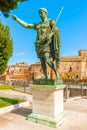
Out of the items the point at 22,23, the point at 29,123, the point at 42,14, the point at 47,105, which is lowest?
the point at 29,123

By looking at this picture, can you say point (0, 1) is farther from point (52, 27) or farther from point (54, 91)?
point (54, 91)

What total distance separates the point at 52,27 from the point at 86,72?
60501 mm

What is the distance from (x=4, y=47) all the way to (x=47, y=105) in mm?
15719

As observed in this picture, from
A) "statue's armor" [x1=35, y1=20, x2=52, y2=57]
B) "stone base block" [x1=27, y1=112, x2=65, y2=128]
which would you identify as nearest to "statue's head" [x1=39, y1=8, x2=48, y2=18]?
"statue's armor" [x1=35, y1=20, x2=52, y2=57]

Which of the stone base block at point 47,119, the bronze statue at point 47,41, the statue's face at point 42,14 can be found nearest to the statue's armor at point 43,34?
the bronze statue at point 47,41

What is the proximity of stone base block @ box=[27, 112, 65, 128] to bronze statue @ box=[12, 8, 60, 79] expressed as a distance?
59.6 inches

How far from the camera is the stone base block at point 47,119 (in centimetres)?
674

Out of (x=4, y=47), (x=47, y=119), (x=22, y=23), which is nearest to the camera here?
(x=47, y=119)

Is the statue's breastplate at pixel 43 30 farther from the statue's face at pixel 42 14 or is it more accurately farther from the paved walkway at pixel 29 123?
the paved walkway at pixel 29 123

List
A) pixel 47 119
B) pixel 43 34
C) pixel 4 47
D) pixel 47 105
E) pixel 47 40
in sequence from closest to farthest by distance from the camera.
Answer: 1. pixel 47 119
2. pixel 47 105
3. pixel 47 40
4. pixel 43 34
5. pixel 4 47

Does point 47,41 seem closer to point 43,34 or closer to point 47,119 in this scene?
point 43,34

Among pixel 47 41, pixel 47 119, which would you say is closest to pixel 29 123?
pixel 47 119

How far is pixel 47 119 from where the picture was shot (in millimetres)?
6895

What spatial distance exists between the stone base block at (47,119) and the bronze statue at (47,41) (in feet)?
4.97
